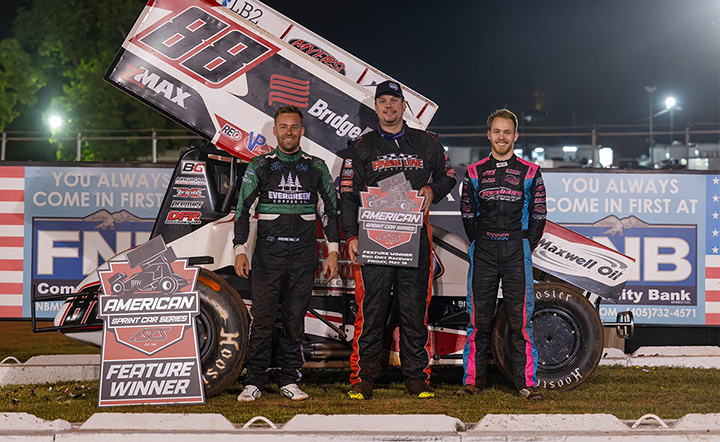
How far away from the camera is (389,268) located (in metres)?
4.77

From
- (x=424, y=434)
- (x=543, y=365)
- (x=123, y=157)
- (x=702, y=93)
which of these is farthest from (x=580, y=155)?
(x=702, y=93)

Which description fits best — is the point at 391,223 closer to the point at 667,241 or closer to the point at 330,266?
the point at 330,266

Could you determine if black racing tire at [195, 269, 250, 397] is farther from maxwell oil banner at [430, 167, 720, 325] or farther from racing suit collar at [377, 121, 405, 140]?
maxwell oil banner at [430, 167, 720, 325]

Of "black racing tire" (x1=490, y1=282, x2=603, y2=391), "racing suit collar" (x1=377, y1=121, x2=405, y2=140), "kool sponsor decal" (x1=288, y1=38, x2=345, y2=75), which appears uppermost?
"kool sponsor decal" (x1=288, y1=38, x2=345, y2=75)

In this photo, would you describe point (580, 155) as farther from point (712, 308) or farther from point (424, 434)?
point (424, 434)

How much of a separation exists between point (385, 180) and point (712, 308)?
15.1 ft

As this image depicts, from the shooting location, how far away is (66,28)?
28.2m

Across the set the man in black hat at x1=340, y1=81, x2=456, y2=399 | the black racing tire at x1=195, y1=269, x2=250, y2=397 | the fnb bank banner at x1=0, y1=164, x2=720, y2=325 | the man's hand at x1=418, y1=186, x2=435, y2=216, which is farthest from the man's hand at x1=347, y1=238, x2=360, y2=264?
the fnb bank banner at x1=0, y1=164, x2=720, y2=325

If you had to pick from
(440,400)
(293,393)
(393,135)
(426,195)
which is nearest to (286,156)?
(393,135)

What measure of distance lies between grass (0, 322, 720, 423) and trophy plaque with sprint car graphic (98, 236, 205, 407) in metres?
0.12

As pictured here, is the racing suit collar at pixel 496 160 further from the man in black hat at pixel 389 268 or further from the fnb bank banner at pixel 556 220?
the fnb bank banner at pixel 556 220

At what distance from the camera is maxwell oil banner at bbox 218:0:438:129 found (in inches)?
221

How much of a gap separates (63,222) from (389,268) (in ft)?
14.3

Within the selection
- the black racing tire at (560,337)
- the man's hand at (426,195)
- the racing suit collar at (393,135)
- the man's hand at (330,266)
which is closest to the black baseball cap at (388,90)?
the racing suit collar at (393,135)
